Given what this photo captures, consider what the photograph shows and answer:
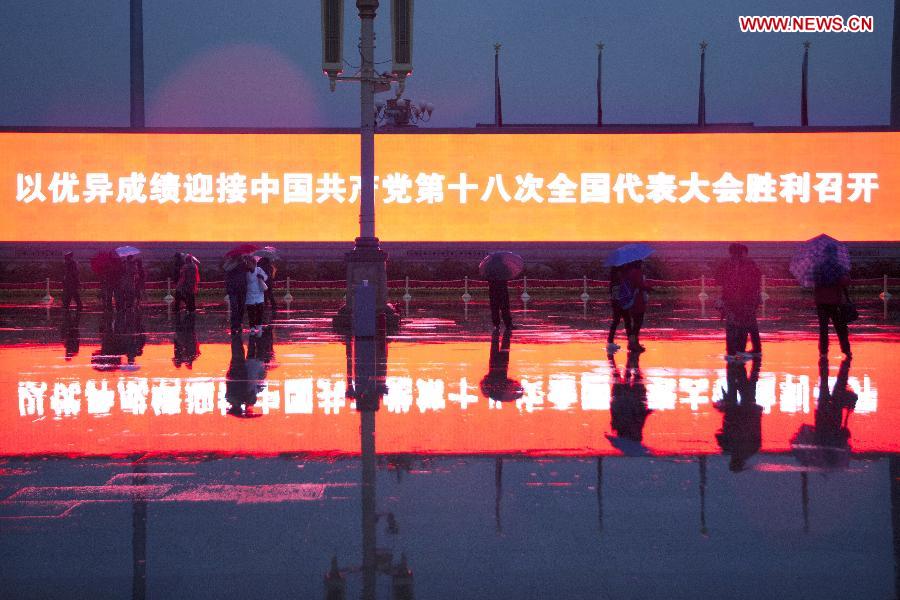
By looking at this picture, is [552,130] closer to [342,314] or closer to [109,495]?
[342,314]

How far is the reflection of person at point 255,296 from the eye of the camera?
68.8ft

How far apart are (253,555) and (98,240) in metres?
43.9

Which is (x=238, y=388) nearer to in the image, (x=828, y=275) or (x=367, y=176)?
(x=828, y=275)

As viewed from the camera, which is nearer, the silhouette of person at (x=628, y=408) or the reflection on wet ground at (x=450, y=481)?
the reflection on wet ground at (x=450, y=481)

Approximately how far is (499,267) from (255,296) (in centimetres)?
490

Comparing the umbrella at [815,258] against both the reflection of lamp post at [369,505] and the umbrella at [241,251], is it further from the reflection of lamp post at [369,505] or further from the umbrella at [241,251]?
the umbrella at [241,251]

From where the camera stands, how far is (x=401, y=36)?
18906 millimetres

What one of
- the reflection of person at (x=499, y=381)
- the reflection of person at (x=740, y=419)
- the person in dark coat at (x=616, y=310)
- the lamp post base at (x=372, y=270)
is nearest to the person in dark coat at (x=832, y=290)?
the reflection of person at (x=740, y=419)

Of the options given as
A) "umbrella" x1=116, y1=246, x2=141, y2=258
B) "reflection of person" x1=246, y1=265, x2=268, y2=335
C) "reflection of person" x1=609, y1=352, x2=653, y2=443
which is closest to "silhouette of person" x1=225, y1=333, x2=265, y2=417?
"reflection of person" x1=609, y1=352, x2=653, y2=443

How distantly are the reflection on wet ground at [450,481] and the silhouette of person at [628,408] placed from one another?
5cm

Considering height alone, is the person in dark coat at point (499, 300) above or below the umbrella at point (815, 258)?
below

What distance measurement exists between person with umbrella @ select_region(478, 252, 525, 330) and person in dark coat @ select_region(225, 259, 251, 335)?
4.68m

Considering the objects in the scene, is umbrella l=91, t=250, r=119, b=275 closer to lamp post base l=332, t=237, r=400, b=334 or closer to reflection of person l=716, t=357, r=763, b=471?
lamp post base l=332, t=237, r=400, b=334

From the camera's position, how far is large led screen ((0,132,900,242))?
45.6 metres
